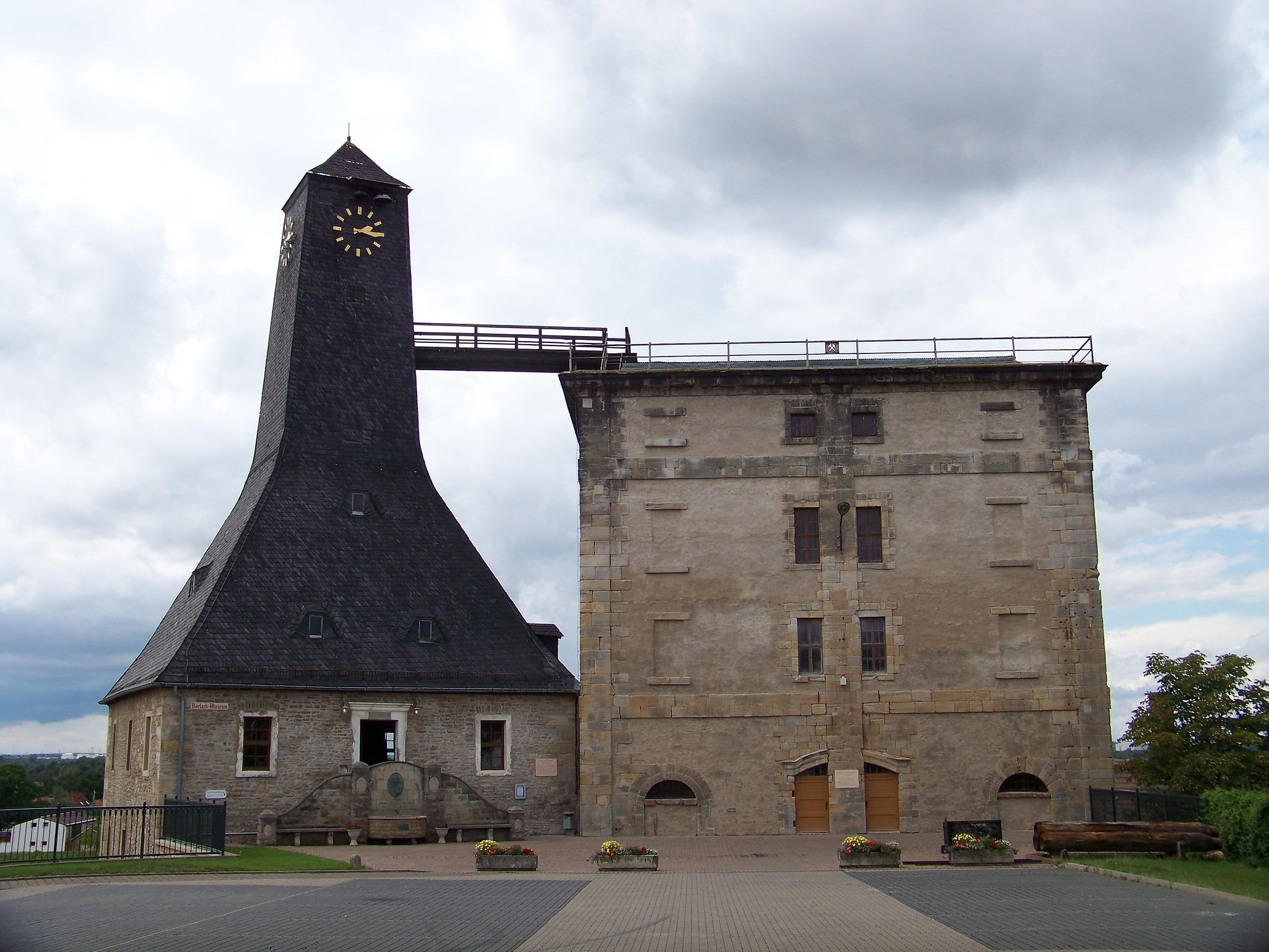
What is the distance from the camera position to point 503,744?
31.1 m

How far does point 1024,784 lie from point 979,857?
840 centimetres

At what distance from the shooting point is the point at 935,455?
32000 mm

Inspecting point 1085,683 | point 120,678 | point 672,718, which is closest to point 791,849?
point 672,718

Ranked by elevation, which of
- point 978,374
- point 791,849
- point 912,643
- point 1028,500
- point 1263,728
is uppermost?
point 978,374

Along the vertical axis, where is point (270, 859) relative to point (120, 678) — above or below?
below

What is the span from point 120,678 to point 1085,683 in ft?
88.0

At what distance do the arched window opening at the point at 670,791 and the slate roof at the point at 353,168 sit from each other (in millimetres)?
20358

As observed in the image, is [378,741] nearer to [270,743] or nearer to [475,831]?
[270,743]

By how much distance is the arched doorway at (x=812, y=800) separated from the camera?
30.1m

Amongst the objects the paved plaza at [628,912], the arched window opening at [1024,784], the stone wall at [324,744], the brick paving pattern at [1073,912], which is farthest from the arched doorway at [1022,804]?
the stone wall at [324,744]

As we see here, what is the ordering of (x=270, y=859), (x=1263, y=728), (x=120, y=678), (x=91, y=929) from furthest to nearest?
1. (x=120, y=678)
2. (x=1263, y=728)
3. (x=270, y=859)
4. (x=91, y=929)

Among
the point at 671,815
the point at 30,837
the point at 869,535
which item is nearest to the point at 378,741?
the point at 671,815

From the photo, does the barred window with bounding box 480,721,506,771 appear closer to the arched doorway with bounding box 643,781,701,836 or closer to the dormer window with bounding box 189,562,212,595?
the arched doorway with bounding box 643,781,701,836

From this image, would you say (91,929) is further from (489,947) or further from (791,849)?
(791,849)
